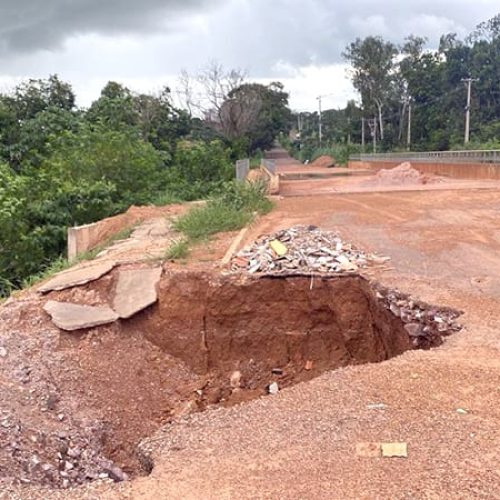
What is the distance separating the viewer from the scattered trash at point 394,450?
3467 mm

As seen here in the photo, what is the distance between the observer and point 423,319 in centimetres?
643

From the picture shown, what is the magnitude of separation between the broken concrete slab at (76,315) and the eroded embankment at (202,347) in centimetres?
10

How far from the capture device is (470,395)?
423 cm

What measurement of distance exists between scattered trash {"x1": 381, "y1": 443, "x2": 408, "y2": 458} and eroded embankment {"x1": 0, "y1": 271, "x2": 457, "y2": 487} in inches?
104

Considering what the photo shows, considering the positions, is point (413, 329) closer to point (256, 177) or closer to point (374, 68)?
point (256, 177)

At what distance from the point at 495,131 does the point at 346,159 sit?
1360cm

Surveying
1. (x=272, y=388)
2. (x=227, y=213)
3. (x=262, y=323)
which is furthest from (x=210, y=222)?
(x=272, y=388)

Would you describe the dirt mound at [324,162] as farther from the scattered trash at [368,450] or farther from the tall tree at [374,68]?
the scattered trash at [368,450]

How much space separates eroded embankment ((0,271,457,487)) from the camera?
6.04 meters

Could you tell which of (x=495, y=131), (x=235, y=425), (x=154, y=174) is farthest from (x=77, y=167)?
(x=495, y=131)

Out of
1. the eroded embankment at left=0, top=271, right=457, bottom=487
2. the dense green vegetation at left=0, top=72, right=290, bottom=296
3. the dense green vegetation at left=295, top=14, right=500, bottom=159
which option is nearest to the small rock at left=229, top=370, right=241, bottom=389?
the eroded embankment at left=0, top=271, right=457, bottom=487

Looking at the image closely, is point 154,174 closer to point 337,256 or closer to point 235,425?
point 337,256

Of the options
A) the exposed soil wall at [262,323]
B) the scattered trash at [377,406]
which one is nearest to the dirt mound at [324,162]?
the exposed soil wall at [262,323]

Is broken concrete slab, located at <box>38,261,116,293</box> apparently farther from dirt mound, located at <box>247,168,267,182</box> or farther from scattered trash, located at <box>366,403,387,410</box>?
dirt mound, located at <box>247,168,267,182</box>
